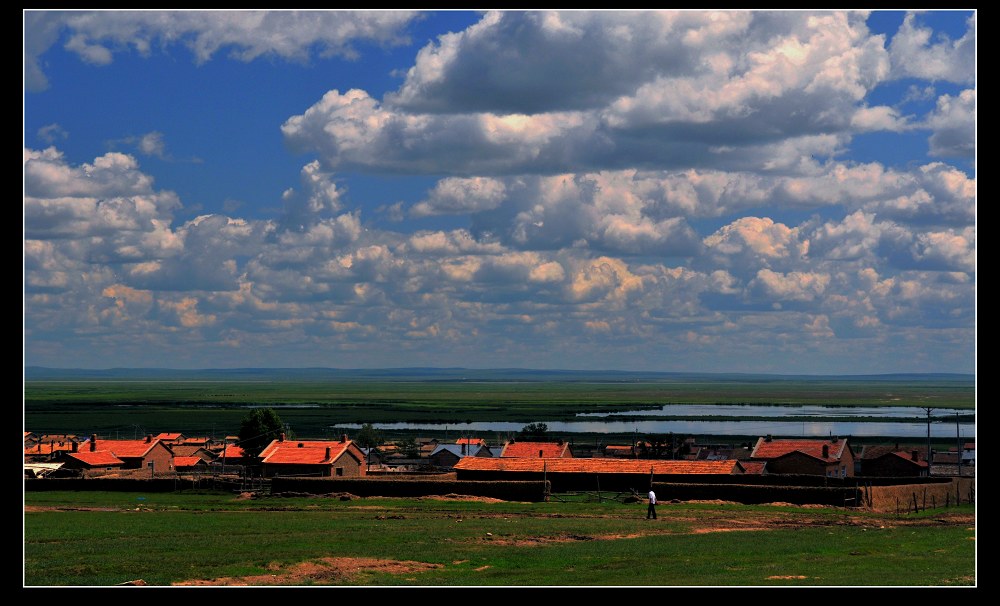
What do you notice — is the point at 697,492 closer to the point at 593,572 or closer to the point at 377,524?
the point at 377,524

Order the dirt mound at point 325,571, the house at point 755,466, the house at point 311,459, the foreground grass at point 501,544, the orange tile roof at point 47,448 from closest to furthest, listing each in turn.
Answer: the dirt mound at point 325,571 < the foreground grass at point 501,544 < the house at point 755,466 < the house at point 311,459 < the orange tile roof at point 47,448

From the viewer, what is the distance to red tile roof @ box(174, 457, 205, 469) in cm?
8344

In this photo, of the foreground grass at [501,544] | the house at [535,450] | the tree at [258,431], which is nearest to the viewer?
the foreground grass at [501,544]

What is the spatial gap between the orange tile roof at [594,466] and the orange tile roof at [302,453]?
32.5 feet

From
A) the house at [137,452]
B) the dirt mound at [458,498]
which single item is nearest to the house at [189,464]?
the house at [137,452]

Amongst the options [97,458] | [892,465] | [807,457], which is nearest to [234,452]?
[97,458]

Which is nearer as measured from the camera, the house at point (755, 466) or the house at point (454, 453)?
the house at point (755, 466)

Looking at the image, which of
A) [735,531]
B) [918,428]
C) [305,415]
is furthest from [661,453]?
[305,415]

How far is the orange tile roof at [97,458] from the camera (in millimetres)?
77500

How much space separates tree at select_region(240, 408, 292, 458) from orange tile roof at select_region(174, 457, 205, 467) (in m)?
3.66

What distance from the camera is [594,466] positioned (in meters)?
64.5

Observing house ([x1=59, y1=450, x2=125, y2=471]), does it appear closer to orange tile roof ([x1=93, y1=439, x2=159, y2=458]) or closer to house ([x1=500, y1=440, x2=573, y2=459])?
orange tile roof ([x1=93, y1=439, x2=159, y2=458])

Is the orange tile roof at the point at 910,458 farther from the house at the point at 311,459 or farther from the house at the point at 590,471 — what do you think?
the house at the point at 311,459

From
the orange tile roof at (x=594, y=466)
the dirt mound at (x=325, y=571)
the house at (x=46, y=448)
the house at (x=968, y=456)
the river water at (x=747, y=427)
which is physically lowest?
the river water at (x=747, y=427)
